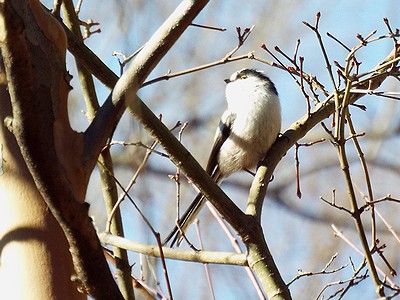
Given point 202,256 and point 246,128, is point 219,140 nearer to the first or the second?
point 246,128

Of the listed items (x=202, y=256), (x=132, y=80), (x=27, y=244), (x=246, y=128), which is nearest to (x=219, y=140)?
(x=246, y=128)

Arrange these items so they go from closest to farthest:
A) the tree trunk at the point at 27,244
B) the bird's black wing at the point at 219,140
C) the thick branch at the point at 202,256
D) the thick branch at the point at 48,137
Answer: the thick branch at the point at 48,137 < the tree trunk at the point at 27,244 < the thick branch at the point at 202,256 < the bird's black wing at the point at 219,140

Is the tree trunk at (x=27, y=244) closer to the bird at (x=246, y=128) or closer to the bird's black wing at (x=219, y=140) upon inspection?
the bird at (x=246, y=128)

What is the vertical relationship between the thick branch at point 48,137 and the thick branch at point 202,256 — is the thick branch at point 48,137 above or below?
below

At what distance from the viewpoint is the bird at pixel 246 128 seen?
3.55 metres

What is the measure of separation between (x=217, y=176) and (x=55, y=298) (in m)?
2.48

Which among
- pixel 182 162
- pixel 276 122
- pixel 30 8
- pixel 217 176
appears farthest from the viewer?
pixel 217 176

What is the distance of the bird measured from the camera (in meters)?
3.55

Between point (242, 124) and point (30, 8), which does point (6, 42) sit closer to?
point (30, 8)

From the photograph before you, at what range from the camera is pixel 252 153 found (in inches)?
143

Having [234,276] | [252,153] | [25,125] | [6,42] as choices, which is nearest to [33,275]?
[25,125]

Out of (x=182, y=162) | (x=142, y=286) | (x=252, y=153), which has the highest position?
(x=252, y=153)

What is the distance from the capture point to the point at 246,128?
373 centimetres

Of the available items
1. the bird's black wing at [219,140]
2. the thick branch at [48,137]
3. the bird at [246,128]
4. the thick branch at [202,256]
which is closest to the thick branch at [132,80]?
the thick branch at [48,137]
